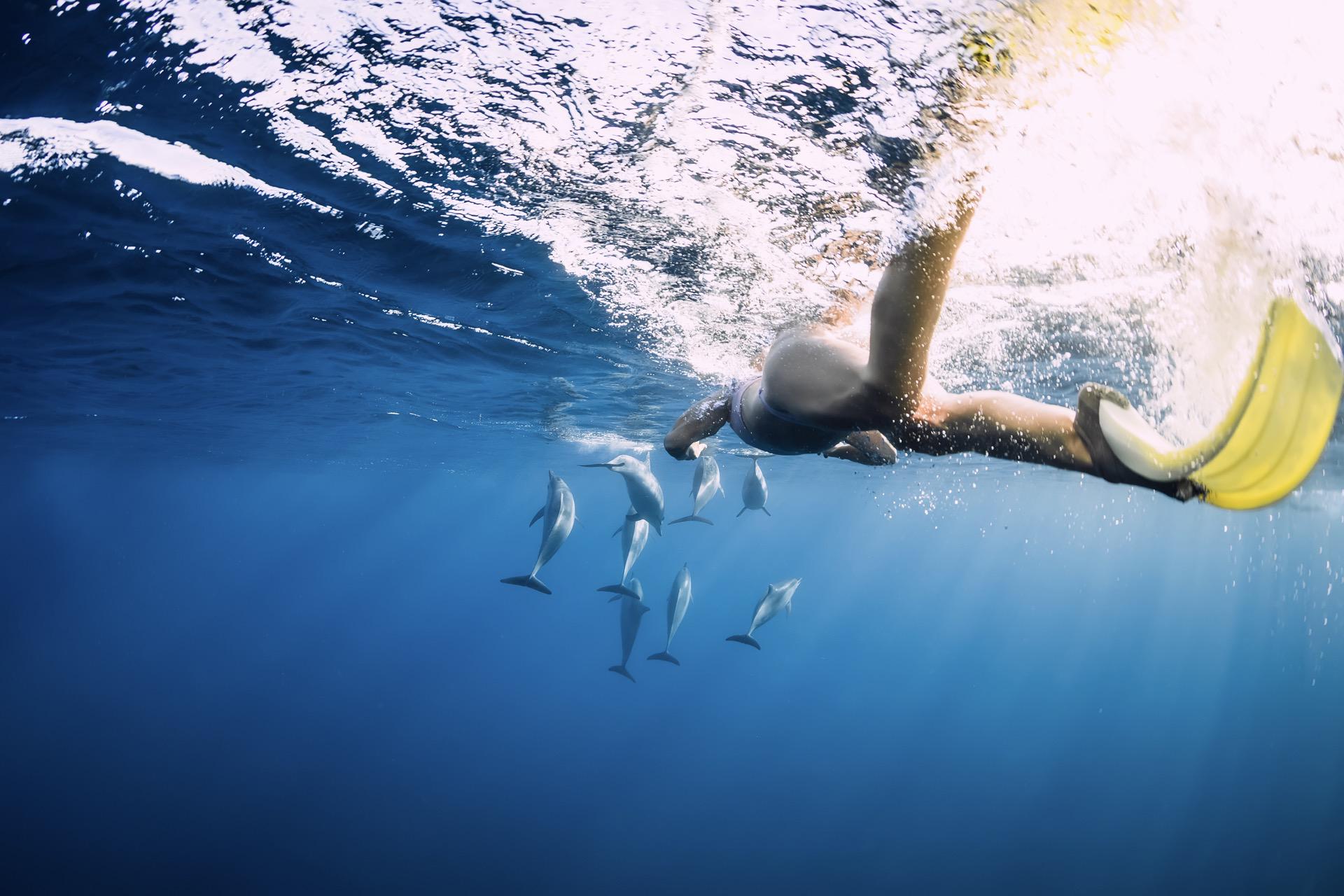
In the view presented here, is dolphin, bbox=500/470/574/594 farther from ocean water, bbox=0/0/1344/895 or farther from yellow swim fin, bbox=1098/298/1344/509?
yellow swim fin, bbox=1098/298/1344/509

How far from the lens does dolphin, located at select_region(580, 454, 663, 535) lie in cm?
897

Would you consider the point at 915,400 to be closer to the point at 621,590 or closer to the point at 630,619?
the point at 621,590

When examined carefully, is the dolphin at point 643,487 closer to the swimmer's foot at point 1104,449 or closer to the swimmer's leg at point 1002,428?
the swimmer's leg at point 1002,428

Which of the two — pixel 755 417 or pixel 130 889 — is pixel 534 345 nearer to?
pixel 755 417

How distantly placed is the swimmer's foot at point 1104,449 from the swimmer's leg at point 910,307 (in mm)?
720

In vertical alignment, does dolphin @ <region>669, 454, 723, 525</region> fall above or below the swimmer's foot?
below

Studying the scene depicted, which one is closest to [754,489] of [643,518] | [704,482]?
[704,482]

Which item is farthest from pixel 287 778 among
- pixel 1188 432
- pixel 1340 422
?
pixel 1340 422

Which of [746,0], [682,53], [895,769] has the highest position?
[746,0]

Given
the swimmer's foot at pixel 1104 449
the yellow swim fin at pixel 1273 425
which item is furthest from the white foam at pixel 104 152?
the yellow swim fin at pixel 1273 425

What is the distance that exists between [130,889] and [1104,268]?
80.4 feet

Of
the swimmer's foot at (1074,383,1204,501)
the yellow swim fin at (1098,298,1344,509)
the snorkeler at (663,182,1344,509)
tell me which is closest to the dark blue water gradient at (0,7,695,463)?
the snorkeler at (663,182,1344,509)

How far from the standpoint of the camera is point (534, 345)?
13.6 m

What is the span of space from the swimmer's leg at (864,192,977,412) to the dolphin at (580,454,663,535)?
582 cm
